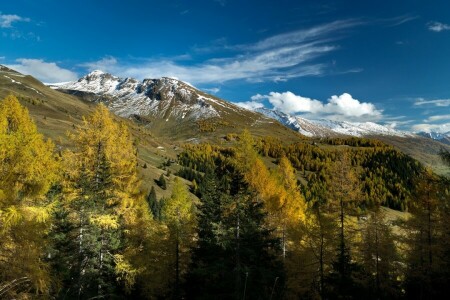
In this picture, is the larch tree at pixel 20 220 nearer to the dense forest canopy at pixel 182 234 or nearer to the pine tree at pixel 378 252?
the dense forest canopy at pixel 182 234

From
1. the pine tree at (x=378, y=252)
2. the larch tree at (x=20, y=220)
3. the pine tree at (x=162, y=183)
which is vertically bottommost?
the pine tree at (x=162, y=183)

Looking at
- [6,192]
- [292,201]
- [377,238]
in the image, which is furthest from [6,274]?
[292,201]

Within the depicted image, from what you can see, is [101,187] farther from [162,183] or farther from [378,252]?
[162,183]

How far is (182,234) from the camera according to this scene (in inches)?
1238

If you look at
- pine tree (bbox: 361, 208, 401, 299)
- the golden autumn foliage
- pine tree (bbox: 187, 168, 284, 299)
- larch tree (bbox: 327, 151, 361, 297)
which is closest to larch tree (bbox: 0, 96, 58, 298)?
the golden autumn foliage

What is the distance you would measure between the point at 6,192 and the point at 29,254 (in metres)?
2.73

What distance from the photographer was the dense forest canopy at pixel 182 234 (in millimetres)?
16078

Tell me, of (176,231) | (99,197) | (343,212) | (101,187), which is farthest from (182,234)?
(343,212)

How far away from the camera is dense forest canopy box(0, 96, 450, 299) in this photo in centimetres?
1608

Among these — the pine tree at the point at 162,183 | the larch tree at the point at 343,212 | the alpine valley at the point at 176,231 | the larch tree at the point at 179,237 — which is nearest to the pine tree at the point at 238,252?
the alpine valley at the point at 176,231

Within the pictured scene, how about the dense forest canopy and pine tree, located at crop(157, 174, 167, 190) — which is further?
pine tree, located at crop(157, 174, 167, 190)

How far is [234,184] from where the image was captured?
23375 millimetres

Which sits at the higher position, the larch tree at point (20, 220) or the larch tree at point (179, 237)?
the larch tree at point (20, 220)

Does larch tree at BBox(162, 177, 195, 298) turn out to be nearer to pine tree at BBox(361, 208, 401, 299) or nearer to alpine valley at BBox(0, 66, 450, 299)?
alpine valley at BBox(0, 66, 450, 299)
